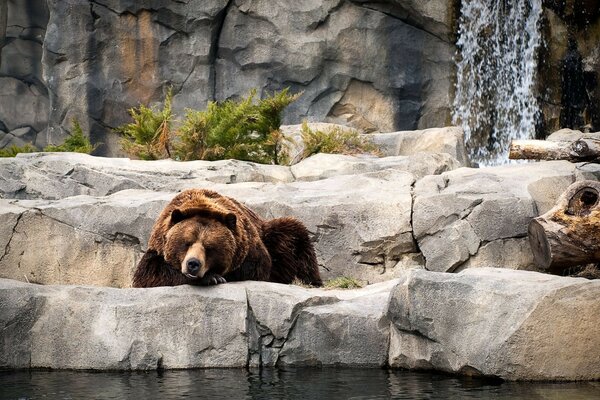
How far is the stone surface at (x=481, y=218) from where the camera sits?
11.6 meters

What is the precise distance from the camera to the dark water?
7.18m

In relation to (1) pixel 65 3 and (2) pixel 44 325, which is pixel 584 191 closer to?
(2) pixel 44 325

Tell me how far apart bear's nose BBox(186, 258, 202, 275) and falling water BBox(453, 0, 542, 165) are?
1381cm

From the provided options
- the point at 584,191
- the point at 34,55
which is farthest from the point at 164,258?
the point at 34,55

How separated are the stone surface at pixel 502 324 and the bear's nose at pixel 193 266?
176cm

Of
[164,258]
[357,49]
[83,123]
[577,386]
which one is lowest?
[577,386]

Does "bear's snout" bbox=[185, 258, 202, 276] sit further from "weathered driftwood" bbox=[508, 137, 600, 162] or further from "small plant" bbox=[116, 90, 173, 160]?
"small plant" bbox=[116, 90, 173, 160]

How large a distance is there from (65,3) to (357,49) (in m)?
6.61

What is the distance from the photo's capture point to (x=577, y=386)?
7340mm

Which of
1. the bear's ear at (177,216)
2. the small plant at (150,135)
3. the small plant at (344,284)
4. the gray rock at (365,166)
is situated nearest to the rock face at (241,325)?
the bear's ear at (177,216)

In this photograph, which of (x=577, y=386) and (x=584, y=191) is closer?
(x=577, y=386)

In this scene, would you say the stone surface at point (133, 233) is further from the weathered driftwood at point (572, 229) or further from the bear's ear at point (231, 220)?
the bear's ear at point (231, 220)

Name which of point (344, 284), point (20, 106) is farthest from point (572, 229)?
point (20, 106)

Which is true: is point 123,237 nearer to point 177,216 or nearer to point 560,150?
point 177,216
